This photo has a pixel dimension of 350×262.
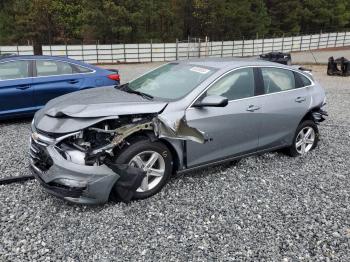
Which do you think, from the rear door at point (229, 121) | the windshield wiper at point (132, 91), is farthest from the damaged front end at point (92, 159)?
the windshield wiper at point (132, 91)

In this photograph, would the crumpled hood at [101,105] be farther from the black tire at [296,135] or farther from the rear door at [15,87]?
the rear door at [15,87]

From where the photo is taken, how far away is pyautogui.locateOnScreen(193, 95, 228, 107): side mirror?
4000mm

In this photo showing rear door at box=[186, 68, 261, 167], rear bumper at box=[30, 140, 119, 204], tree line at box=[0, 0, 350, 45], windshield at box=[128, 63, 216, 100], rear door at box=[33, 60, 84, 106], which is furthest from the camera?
tree line at box=[0, 0, 350, 45]

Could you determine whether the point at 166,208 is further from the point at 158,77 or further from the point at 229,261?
the point at 158,77

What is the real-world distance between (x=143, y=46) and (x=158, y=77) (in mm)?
24152

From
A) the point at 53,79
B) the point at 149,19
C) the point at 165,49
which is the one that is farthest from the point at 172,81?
the point at 149,19

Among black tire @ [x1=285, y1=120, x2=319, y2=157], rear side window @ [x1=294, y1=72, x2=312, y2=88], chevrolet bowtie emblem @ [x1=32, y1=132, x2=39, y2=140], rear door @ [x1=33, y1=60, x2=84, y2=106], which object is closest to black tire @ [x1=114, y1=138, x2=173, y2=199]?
chevrolet bowtie emblem @ [x1=32, y1=132, x2=39, y2=140]

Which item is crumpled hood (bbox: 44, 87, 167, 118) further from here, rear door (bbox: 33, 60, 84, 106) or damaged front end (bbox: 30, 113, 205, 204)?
rear door (bbox: 33, 60, 84, 106)

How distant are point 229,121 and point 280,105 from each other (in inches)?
37.8

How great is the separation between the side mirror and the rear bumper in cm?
124

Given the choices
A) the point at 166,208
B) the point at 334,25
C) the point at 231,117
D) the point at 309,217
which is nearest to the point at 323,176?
the point at 309,217

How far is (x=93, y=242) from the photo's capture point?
3207 millimetres

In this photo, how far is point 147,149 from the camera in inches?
148

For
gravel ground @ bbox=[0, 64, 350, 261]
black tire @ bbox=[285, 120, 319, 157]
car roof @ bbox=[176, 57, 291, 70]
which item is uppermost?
car roof @ bbox=[176, 57, 291, 70]
